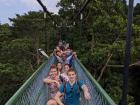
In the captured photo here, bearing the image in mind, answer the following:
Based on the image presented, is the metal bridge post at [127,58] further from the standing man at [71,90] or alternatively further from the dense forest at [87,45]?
the dense forest at [87,45]

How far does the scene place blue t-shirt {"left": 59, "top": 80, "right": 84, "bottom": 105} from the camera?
5.16 metres

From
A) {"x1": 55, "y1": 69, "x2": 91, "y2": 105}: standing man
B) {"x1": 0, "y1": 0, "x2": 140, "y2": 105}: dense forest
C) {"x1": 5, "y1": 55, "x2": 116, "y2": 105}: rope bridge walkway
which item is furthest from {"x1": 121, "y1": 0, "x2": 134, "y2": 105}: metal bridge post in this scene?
{"x1": 0, "y1": 0, "x2": 140, "y2": 105}: dense forest

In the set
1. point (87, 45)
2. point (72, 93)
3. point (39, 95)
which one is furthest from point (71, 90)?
point (87, 45)

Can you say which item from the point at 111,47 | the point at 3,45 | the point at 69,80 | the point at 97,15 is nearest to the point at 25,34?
the point at 3,45

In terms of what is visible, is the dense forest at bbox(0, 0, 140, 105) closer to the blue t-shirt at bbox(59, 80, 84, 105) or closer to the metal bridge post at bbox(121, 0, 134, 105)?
the blue t-shirt at bbox(59, 80, 84, 105)

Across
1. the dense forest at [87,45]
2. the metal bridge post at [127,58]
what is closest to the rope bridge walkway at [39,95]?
the metal bridge post at [127,58]

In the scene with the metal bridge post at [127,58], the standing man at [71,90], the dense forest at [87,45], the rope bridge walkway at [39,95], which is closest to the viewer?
the metal bridge post at [127,58]

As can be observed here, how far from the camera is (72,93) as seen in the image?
518cm

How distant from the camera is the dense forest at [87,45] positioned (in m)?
28.4

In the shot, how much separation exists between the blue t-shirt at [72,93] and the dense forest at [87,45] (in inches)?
820

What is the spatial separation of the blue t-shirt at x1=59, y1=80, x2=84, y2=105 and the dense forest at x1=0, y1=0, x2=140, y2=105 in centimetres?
2083

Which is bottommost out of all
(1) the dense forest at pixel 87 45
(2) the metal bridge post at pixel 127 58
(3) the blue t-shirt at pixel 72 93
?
(1) the dense forest at pixel 87 45

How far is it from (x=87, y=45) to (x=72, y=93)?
24.5 metres

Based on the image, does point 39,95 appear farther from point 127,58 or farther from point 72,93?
point 127,58
